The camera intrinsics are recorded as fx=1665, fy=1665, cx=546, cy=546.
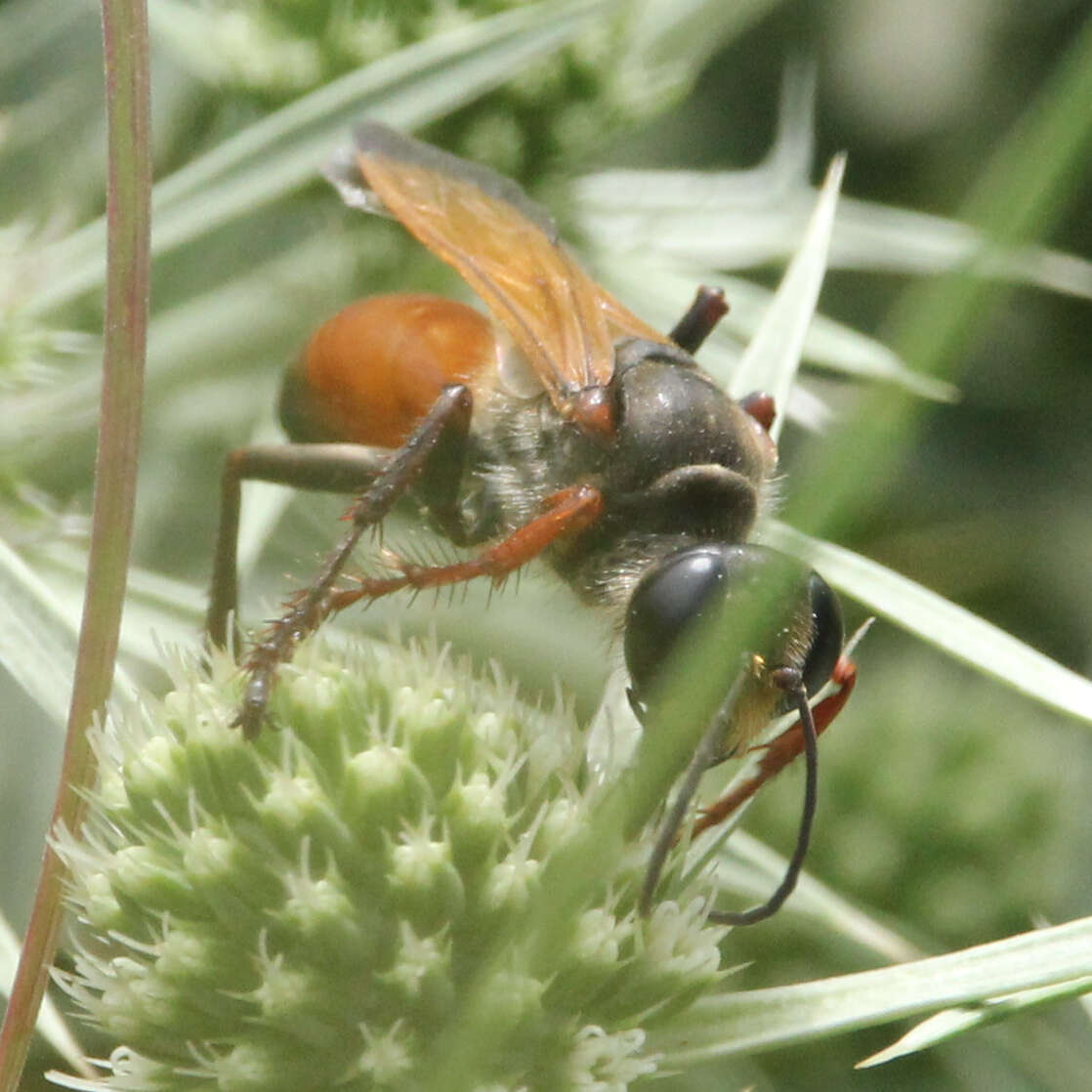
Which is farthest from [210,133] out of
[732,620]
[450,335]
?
[732,620]

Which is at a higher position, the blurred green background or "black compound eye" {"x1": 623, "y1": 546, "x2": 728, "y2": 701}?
the blurred green background

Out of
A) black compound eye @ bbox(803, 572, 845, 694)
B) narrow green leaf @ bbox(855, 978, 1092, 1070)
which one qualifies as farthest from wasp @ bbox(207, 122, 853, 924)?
narrow green leaf @ bbox(855, 978, 1092, 1070)

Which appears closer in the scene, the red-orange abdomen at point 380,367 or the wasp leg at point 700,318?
the red-orange abdomen at point 380,367

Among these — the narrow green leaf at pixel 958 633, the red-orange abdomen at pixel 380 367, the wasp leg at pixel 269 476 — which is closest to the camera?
the narrow green leaf at pixel 958 633

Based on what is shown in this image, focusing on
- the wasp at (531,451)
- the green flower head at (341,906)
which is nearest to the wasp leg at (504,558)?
the wasp at (531,451)

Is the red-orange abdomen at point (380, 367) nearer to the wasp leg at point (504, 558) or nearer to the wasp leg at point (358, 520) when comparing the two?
the wasp leg at point (358, 520)

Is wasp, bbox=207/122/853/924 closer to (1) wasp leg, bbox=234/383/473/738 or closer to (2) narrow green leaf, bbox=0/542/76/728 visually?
(1) wasp leg, bbox=234/383/473/738

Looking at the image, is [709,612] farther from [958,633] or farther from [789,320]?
[789,320]

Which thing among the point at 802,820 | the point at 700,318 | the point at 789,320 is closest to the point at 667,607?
the point at 802,820
